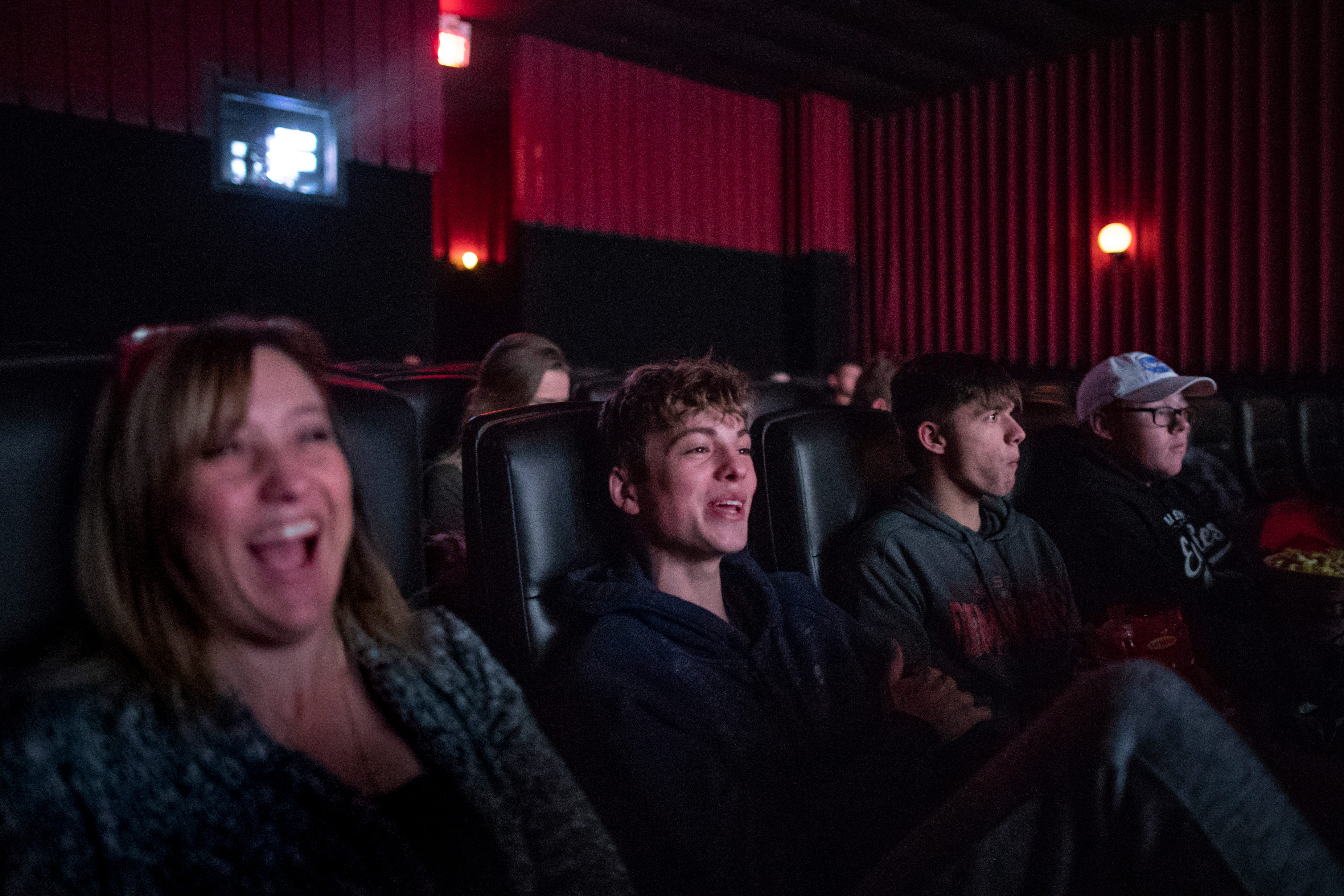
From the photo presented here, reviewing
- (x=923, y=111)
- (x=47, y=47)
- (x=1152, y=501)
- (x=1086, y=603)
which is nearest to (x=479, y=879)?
(x=1086, y=603)

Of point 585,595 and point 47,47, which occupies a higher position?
point 47,47

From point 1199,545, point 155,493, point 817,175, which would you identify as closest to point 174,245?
point 155,493

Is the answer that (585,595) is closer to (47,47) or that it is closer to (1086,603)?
(1086,603)

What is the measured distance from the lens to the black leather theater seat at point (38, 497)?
2.53 feet

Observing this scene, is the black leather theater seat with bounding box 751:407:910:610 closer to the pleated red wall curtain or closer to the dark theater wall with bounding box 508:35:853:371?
the dark theater wall with bounding box 508:35:853:371

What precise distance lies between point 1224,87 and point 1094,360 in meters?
1.72

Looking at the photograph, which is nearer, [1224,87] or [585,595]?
[585,595]

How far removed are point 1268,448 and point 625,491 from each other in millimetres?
3904

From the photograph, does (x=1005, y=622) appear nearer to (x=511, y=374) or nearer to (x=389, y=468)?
(x=389, y=468)

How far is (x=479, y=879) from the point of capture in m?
0.90

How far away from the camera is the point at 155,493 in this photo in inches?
30.9

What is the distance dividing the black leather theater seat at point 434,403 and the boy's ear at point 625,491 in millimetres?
1189

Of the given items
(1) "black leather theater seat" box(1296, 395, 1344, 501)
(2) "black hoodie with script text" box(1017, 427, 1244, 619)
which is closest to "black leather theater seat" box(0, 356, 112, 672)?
(2) "black hoodie with script text" box(1017, 427, 1244, 619)

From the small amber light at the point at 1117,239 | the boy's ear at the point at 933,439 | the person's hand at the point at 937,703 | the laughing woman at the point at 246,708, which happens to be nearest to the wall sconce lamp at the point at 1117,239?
the small amber light at the point at 1117,239
